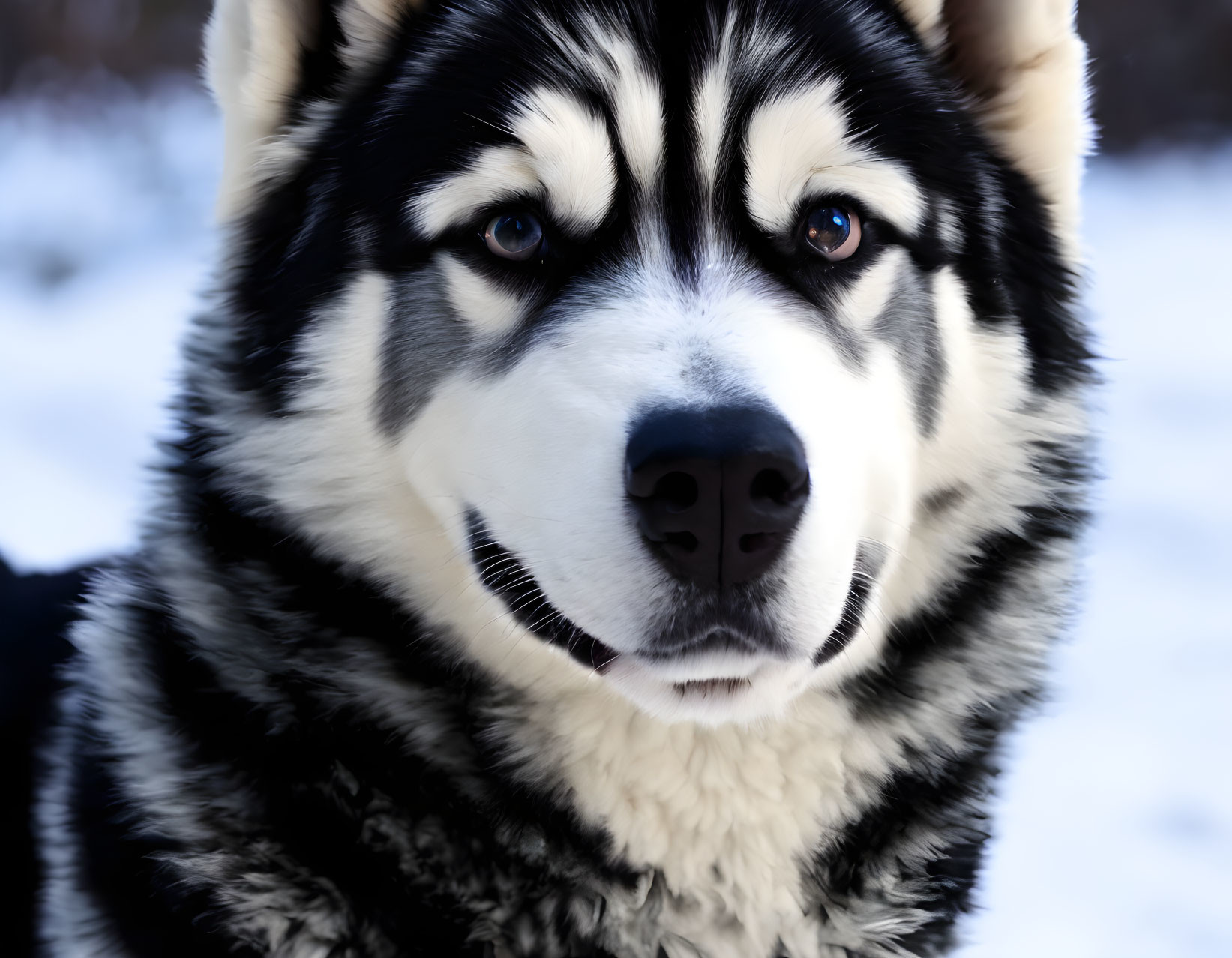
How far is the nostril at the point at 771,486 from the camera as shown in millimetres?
1596

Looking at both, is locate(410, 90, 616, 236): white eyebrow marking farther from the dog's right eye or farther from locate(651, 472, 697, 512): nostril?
locate(651, 472, 697, 512): nostril

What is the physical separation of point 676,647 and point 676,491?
10.1 inches

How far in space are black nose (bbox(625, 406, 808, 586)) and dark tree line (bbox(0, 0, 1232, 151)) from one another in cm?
882

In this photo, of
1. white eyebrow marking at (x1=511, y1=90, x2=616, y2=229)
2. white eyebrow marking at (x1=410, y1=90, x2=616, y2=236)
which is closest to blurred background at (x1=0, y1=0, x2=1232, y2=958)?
white eyebrow marking at (x1=410, y1=90, x2=616, y2=236)

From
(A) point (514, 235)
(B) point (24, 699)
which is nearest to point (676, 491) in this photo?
(A) point (514, 235)

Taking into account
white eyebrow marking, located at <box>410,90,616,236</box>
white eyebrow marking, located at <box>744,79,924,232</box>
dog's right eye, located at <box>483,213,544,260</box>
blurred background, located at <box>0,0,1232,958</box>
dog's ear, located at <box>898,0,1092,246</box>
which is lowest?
blurred background, located at <box>0,0,1232,958</box>

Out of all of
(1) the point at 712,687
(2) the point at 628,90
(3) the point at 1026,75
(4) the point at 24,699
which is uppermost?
(3) the point at 1026,75

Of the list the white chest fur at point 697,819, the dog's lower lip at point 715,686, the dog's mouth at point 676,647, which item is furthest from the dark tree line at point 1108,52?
the dog's lower lip at point 715,686

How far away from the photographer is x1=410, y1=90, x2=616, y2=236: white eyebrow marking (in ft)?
6.31

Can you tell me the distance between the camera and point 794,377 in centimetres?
176

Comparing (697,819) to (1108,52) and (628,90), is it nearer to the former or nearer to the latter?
(628,90)

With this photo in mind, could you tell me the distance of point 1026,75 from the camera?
2322 mm

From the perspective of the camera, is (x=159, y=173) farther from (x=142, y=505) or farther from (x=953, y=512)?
(x=953, y=512)

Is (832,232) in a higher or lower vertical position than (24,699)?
higher
